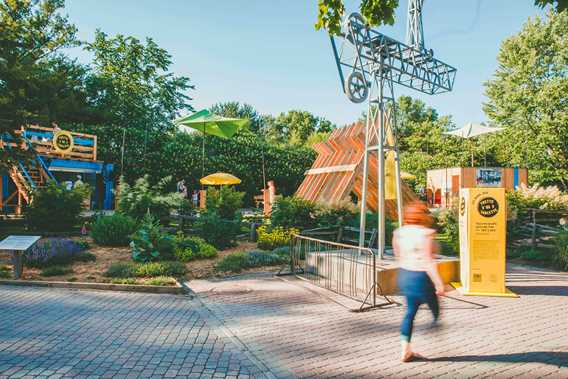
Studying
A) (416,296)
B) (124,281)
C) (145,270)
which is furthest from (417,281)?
(145,270)

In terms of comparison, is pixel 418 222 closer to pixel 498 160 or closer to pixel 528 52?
pixel 528 52

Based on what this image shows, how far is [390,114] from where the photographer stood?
31.4 ft

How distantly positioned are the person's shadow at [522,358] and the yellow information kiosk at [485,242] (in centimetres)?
293

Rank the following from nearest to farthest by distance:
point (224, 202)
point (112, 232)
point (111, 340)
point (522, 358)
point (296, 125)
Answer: point (522, 358)
point (111, 340)
point (112, 232)
point (224, 202)
point (296, 125)

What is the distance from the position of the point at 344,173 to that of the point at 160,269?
864 centimetres

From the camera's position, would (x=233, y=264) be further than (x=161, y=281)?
Yes

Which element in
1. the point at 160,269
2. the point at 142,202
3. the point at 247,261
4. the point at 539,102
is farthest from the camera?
the point at 539,102

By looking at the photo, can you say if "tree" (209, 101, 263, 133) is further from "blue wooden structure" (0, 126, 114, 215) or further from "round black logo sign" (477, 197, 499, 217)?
"round black logo sign" (477, 197, 499, 217)

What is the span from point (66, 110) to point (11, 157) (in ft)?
52.8

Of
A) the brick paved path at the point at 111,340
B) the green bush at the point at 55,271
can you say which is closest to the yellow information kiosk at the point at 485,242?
the brick paved path at the point at 111,340

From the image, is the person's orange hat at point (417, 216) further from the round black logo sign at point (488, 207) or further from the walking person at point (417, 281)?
the round black logo sign at point (488, 207)

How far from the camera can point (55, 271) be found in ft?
29.1

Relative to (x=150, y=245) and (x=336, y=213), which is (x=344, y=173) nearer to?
(x=336, y=213)

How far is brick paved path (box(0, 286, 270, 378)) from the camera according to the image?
412cm
